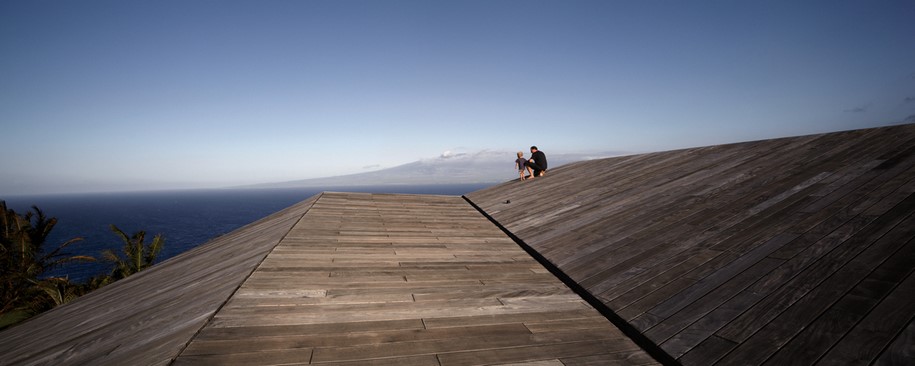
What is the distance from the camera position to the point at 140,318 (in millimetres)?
3662

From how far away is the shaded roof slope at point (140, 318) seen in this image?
9.37 feet

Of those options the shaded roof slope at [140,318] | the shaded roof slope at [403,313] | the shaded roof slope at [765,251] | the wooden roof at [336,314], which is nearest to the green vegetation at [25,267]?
the shaded roof slope at [140,318]

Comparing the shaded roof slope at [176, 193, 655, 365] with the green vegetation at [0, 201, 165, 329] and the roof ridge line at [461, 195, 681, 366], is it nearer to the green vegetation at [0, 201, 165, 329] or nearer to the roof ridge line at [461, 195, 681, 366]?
the roof ridge line at [461, 195, 681, 366]

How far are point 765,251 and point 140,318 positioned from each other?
666cm

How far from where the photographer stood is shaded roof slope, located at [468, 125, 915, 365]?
8.37 ft

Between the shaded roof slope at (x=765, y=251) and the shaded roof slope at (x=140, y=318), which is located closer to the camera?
the shaded roof slope at (x=765, y=251)

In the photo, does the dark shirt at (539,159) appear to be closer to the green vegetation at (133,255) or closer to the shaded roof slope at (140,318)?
the shaded roof slope at (140,318)

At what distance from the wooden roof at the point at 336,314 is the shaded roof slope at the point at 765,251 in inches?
21.8

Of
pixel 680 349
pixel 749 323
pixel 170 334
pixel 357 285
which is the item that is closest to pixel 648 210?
pixel 749 323

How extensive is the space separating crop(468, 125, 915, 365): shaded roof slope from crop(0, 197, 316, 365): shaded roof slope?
12.9 feet

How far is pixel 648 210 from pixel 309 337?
5.57 m

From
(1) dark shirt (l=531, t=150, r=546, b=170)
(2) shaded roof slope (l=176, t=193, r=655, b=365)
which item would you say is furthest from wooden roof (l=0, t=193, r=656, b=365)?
(1) dark shirt (l=531, t=150, r=546, b=170)

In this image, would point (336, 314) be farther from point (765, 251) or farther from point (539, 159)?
point (539, 159)

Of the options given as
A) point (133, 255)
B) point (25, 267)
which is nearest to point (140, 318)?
point (25, 267)
